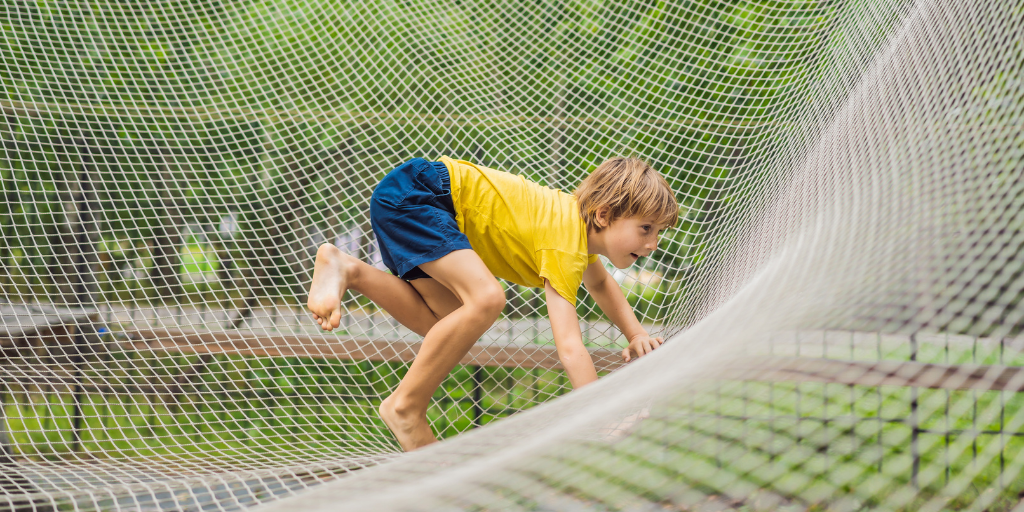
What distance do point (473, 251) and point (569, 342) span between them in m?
0.19

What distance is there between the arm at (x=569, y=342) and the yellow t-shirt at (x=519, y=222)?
1.7 inches

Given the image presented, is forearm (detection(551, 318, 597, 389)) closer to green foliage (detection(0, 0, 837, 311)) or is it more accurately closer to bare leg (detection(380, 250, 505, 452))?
bare leg (detection(380, 250, 505, 452))

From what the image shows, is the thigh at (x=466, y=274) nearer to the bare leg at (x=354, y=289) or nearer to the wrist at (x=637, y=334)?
the bare leg at (x=354, y=289)

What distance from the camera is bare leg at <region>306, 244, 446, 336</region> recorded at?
2.83 ft

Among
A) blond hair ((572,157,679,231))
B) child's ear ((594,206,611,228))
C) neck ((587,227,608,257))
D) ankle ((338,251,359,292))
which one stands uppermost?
blond hair ((572,157,679,231))

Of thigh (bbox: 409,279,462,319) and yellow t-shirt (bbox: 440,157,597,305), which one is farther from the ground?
yellow t-shirt (bbox: 440,157,597,305)

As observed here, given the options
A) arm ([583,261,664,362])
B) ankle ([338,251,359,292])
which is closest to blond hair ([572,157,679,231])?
arm ([583,261,664,362])

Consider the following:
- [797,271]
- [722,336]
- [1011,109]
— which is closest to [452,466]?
[722,336]

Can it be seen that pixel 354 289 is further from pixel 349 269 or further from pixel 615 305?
pixel 615 305

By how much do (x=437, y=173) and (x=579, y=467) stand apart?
2.02 ft

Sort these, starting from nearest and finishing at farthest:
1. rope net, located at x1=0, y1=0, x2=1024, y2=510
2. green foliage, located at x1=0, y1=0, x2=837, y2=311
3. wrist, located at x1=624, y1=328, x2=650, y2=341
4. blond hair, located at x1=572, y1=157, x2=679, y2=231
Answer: rope net, located at x1=0, y1=0, x2=1024, y2=510 < blond hair, located at x1=572, y1=157, x2=679, y2=231 < wrist, located at x1=624, y1=328, x2=650, y2=341 < green foliage, located at x1=0, y1=0, x2=837, y2=311

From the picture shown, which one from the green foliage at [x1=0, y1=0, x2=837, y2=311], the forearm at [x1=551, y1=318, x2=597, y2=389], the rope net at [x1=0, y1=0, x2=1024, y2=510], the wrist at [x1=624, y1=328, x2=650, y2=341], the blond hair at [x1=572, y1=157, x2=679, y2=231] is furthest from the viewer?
the green foliage at [x1=0, y1=0, x2=837, y2=311]

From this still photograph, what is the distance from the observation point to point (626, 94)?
1660 millimetres

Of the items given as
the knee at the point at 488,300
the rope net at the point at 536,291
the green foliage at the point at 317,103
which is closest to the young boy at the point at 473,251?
the knee at the point at 488,300
